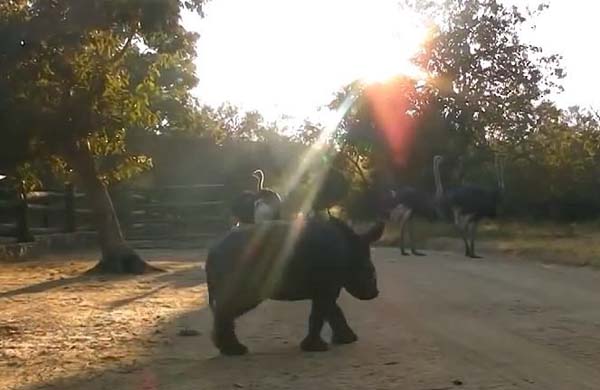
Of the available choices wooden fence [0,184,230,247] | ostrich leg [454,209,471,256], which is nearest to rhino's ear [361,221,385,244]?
ostrich leg [454,209,471,256]

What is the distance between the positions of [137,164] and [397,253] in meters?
6.88

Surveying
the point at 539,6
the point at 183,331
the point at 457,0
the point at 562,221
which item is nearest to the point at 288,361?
the point at 183,331

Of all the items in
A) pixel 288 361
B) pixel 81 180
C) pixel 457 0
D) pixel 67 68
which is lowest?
pixel 288 361

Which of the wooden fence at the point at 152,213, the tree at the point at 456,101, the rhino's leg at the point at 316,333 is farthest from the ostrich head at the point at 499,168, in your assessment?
Answer: the rhino's leg at the point at 316,333

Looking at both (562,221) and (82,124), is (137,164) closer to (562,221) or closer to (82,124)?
(82,124)

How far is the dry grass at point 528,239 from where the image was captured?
19.6m

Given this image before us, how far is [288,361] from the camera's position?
8312 millimetres

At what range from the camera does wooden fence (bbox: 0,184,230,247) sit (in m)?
27.6

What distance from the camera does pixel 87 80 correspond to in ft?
60.0

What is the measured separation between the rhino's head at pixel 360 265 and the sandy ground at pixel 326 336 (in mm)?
520

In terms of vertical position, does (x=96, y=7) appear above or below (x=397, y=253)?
above

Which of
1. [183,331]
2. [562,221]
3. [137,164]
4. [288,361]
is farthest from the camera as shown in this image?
[562,221]

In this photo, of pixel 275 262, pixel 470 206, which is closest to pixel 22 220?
pixel 470 206

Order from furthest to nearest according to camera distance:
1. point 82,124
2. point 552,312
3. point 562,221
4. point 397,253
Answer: point 562,221
point 397,253
point 82,124
point 552,312
